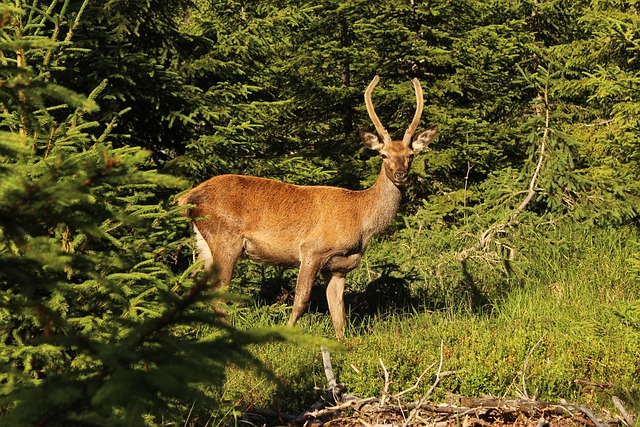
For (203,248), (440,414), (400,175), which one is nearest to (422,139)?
(400,175)

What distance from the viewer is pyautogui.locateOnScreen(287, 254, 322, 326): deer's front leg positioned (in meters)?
8.00

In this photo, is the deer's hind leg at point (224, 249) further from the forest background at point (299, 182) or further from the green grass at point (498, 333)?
the green grass at point (498, 333)

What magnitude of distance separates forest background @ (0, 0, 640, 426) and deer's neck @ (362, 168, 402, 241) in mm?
915

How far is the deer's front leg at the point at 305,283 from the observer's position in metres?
8.00

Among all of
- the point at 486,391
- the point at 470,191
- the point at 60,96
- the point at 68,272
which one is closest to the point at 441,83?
the point at 470,191

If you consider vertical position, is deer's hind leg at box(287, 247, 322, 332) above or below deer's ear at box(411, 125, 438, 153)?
below

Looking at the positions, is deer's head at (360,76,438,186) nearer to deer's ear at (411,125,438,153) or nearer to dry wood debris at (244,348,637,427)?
deer's ear at (411,125,438,153)

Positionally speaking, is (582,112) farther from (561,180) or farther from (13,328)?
(13,328)

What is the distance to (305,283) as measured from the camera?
315 inches

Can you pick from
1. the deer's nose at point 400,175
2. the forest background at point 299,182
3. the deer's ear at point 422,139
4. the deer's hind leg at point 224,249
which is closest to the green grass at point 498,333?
the forest background at point 299,182

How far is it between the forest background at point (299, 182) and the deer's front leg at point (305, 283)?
0.15 meters

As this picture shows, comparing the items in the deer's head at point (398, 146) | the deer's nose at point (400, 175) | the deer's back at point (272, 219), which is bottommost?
the deer's back at point (272, 219)

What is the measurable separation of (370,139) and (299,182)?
256cm

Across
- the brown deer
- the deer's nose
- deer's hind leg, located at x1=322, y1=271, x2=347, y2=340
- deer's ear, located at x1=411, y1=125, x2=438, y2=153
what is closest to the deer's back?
the brown deer
